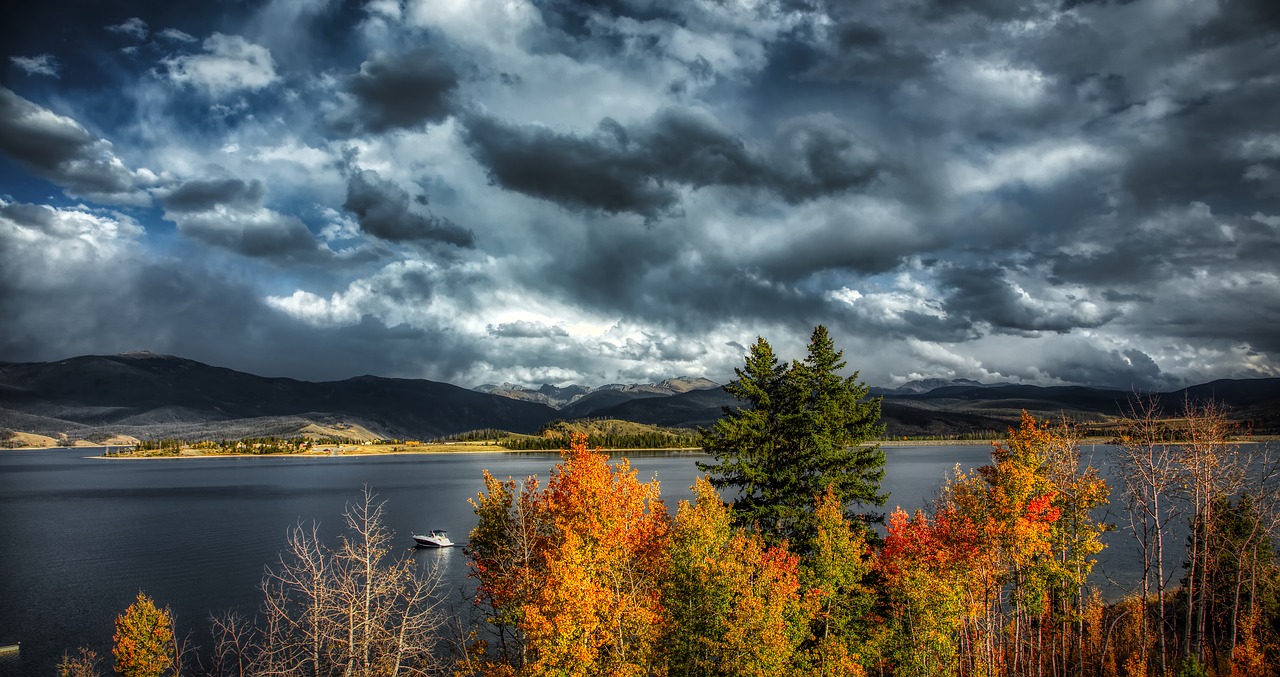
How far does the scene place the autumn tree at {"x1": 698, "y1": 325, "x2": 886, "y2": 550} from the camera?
145 feet

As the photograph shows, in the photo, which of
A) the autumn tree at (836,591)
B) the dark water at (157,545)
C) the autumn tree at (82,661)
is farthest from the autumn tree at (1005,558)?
the autumn tree at (82,661)

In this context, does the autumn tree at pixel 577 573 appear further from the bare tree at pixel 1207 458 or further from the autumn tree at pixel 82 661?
the bare tree at pixel 1207 458

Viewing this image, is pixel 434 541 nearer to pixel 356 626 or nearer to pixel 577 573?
pixel 577 573

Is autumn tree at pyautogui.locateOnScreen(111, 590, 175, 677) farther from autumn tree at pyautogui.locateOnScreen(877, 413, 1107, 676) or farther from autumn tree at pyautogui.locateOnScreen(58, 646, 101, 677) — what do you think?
autumn tree at pyautogui.locateOnScreen(877, 413, 1107, 676)

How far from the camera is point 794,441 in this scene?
1780 inches

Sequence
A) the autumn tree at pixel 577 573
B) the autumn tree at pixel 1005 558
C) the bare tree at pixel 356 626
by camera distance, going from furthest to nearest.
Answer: the autumn tree at pixel 1005 558 → the autumn tree at pixel 577 573 → the bare tree at pixel 356 626

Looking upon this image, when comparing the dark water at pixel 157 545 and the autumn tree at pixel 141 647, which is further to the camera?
the dark water at pixel 157 545

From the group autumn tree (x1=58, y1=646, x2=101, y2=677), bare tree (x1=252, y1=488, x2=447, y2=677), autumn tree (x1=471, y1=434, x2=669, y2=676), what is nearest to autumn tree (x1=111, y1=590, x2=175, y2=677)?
bare tree (x1=252, y1=488, x2=447, y2=677)

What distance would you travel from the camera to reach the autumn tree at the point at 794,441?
4422 centimetres

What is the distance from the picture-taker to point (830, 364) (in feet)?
158

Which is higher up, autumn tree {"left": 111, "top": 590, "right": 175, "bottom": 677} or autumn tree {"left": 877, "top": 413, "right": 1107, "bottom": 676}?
autumn tree {"left": 877, "top": 413, "right": 1107, "bottom": 676}

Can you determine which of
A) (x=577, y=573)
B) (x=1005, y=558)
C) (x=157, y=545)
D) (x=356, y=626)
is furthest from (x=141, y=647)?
(x=157, y=545)

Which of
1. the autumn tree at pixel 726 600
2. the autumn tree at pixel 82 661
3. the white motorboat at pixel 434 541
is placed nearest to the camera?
the autumn tree at pixel 726 600

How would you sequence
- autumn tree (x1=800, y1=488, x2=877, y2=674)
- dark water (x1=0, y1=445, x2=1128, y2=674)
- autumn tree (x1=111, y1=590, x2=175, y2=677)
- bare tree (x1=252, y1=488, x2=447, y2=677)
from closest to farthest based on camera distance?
Answer: bare tree (x1=252, y1=488, x2=447, y2=677)
autumn tree (x1=111, y1=590, x2=175, y2=677)
autumn tree (x1=800, y1=488, x2=877, y2=674)
dark water (x1=0, y1=445, x2=1128, y2=674)
